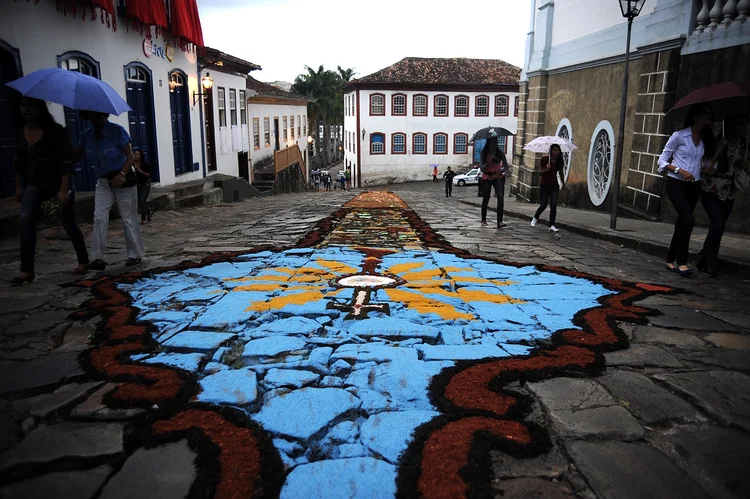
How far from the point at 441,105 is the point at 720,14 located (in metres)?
33.2

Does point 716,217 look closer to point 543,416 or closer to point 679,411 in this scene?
point 679,411

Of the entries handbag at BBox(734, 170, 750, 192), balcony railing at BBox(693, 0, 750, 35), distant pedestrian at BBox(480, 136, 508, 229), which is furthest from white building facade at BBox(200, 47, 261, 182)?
handbag at BBox(734, 170, 750, 192)

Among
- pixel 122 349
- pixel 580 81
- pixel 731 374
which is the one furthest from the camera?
pixel 580 81

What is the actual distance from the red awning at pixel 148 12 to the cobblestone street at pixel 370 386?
7773 millimetres

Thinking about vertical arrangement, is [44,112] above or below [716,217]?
above

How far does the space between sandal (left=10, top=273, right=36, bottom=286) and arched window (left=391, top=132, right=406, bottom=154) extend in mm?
37221

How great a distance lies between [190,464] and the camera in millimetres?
2131

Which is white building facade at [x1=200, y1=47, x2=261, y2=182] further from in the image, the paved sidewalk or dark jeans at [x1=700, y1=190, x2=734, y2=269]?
dark jeans at [x1=700, y1=190, x2=734, y2=269]

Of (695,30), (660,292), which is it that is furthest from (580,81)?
(660,292)

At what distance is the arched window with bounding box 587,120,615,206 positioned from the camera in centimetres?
1168

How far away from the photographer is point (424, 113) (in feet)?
→ 133

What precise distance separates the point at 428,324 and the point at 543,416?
1334 millimetres

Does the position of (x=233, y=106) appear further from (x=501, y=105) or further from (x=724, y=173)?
(x=501, y=105)

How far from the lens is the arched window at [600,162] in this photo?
11680 millimetres
